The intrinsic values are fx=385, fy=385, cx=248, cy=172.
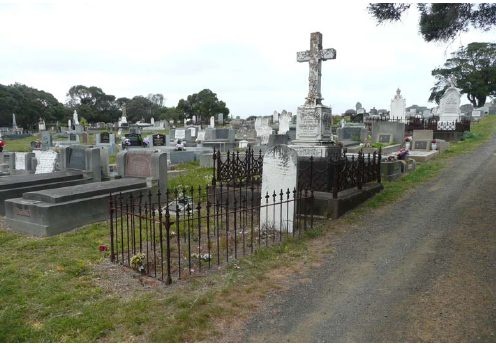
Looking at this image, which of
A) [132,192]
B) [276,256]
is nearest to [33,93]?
[132,192]

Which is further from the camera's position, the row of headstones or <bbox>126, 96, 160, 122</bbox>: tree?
<bbox>126, 96, 160, 122</bbox>: tree

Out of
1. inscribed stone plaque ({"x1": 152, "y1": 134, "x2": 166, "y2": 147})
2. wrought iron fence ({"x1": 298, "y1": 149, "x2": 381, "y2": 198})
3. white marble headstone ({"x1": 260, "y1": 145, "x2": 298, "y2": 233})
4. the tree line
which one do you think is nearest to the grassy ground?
white marble headstone ({"x1": 260, "y1": 145, "x2": 298, "y2": 233})

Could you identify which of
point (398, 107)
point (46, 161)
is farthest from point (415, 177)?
point (398, 107)

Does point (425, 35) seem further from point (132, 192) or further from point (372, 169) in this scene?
point (132, 192)

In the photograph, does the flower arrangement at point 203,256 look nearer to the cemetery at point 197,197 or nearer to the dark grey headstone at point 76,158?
the cemetery at point 197,197

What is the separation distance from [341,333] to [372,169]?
672cm

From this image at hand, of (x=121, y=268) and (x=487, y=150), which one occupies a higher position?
(x=487, y=150)

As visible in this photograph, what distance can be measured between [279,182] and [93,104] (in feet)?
298

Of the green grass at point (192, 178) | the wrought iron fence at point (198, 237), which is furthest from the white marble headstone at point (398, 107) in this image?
the wrought iron fence at point (198, 237)

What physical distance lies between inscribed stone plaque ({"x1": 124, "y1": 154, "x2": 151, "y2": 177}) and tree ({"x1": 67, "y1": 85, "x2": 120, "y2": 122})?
72558 millimetres

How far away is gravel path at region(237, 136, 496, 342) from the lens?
338 centimetres

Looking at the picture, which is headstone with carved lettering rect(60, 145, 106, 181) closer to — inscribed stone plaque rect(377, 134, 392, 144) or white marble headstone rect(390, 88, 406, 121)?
inscribed stone plaque rect(377, 134, 392, 144)

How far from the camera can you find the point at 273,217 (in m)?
6.61

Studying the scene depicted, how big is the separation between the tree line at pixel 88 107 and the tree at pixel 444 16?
52216mm
